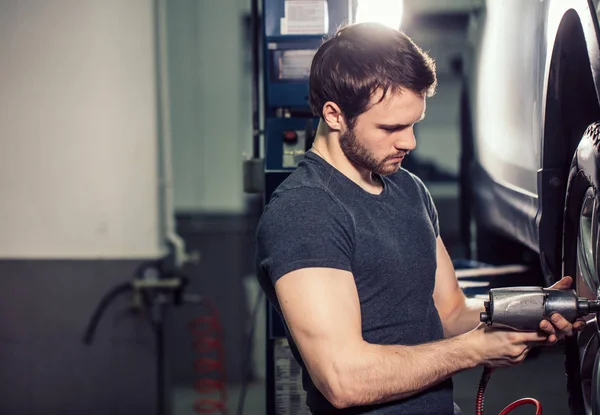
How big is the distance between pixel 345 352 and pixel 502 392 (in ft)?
12.2

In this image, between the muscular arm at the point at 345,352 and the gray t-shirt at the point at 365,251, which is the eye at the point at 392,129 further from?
the muscular arm at the point at 345,352

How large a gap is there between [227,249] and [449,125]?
2.29m

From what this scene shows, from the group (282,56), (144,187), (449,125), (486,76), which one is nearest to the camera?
(282,56)

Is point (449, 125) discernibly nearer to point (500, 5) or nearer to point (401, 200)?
point (500, 5)

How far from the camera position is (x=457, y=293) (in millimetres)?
2035

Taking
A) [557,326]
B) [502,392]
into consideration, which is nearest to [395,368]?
[557,326]

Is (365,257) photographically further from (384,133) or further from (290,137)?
(290,137)

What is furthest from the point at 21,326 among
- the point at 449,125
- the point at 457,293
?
the point at 449,125

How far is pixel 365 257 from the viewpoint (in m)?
1.72

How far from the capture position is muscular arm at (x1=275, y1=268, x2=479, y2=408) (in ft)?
5.27

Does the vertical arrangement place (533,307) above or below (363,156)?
below

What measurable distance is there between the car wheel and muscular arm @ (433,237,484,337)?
0.87 feet

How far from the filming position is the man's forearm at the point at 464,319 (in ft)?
6.52

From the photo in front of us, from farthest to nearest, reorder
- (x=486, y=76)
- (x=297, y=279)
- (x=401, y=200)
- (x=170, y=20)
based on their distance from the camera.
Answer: (x=170, y=20) < (x=486, y=76) < (x=401, y=200) < (x=297, y=279)
